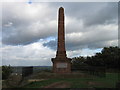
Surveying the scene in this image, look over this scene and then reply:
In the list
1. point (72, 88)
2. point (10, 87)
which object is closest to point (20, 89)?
point (10, 87)

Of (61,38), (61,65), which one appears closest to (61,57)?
(61,65)

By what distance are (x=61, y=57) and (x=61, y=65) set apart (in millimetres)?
871

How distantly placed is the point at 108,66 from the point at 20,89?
31.5m

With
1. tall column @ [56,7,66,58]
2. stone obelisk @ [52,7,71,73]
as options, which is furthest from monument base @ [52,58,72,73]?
tall column @ [56,7,66,58]

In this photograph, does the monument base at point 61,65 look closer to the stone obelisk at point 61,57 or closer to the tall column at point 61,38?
the stone obelisk at point 61,57

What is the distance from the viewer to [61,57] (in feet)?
76.5

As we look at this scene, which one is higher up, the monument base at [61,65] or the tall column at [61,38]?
the tall column at [61,38]

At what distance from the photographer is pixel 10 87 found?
549 inches

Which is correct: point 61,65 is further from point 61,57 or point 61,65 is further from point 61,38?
point 61,38

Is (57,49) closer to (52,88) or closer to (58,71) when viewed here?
(58,71)

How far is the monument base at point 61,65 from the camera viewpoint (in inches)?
909

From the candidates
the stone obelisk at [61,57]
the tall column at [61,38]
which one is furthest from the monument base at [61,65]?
the tall column at [61,38]

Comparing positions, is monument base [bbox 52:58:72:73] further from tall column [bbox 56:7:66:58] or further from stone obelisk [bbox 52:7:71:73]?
tall column [bbox 56:7:66:58]

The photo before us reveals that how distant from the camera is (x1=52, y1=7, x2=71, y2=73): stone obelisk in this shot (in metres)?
23.1
